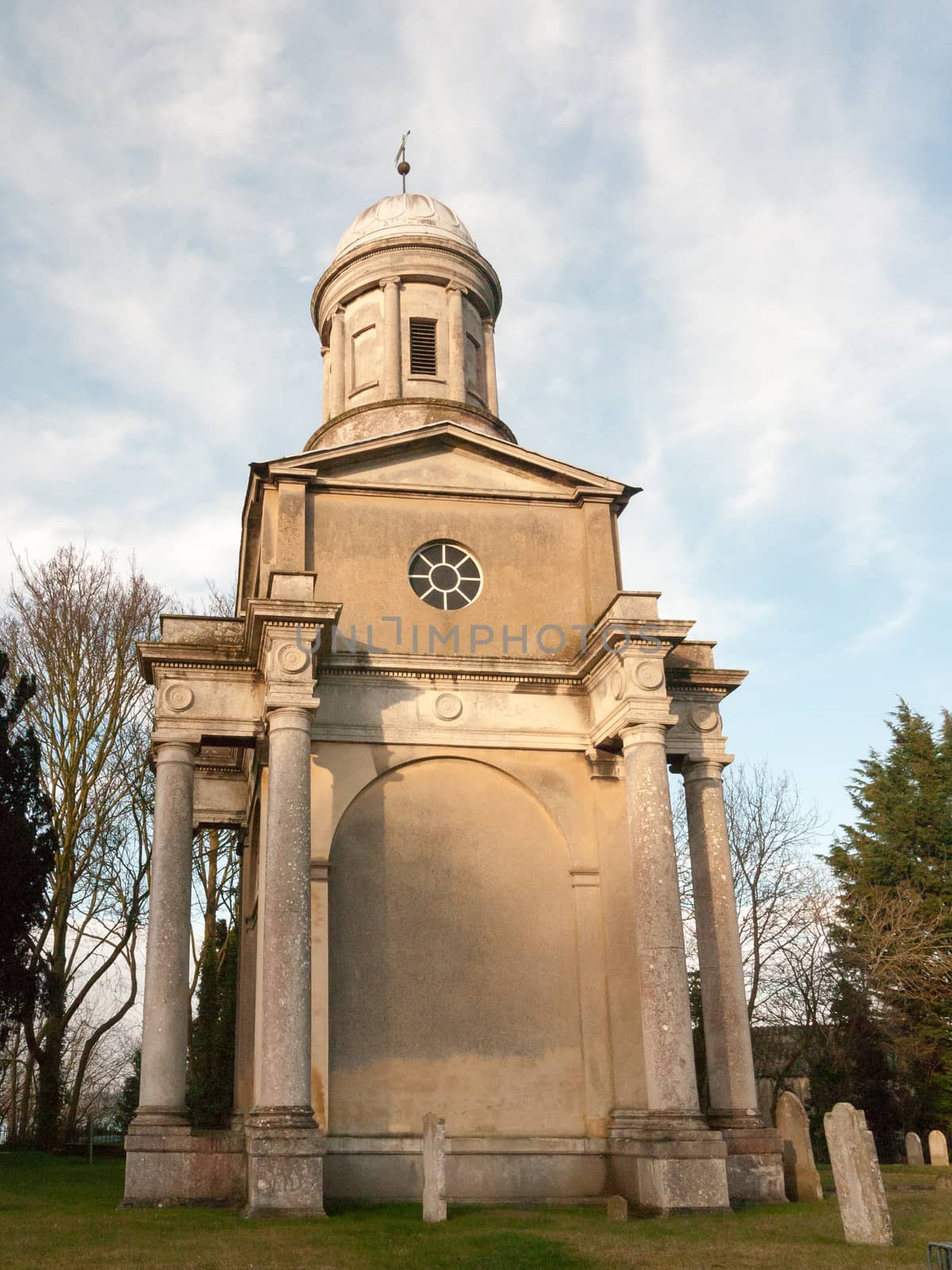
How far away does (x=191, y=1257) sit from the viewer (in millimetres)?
10398

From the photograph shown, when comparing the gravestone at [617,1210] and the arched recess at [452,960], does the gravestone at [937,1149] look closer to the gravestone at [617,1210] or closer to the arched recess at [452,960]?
the arched recess at [452,960]

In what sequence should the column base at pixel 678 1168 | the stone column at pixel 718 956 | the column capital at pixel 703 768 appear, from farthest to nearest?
the column capital at pixel 703 768 < the stone column at pixel 718 956 < the column base at pixel 678 1168

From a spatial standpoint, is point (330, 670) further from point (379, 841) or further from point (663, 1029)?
point (663, 1029)

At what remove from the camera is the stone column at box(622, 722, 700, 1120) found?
49.3 feet

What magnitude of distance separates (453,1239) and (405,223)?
66.3 ft

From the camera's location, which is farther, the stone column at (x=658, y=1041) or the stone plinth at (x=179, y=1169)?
the stone plinth at (x=179, y=1169)

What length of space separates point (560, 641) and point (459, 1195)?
8411 millimetres

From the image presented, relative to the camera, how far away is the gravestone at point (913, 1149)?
94.0 feet

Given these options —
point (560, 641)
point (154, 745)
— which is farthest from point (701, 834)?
point (154, 745)

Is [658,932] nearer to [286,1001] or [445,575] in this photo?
[286,1001]

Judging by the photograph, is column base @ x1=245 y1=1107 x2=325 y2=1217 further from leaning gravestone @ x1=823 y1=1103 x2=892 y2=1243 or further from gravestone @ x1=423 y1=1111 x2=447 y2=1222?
leaning gravestone @ x1=823 y1=1103 x2=892 y2=1243

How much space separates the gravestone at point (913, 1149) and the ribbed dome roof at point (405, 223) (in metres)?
24.1

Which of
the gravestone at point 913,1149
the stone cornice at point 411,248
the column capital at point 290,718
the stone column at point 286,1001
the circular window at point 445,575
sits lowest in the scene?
the gravestone at point 913,1149

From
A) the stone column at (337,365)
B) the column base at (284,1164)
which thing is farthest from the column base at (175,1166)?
the stone column at (337,365)
